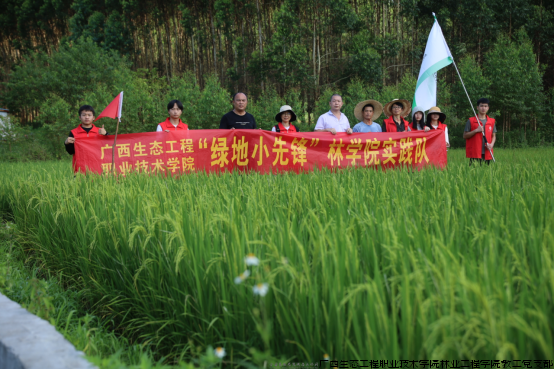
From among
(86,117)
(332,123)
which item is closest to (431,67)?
(332,123)

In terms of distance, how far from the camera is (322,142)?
20.5ft

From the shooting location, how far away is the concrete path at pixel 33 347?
51.7 inches

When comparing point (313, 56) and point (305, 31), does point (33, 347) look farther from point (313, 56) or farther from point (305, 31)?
point (305, 31)

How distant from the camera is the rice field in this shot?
1.18 m

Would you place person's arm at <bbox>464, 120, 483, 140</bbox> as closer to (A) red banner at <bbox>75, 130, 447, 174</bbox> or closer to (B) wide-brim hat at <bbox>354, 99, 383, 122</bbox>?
(A) red banner at <bbox>75, 130, 447, 174</bbox>

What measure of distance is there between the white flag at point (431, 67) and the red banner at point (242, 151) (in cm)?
74

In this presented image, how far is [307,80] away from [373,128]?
62.6ft

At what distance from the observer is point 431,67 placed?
670 cm

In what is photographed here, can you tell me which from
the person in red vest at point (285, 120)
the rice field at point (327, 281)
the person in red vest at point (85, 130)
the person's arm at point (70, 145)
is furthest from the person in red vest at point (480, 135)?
the person's arm at point (70, 145)

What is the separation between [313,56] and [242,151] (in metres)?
20.7

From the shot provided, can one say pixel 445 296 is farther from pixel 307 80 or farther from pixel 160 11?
pixel 160 11

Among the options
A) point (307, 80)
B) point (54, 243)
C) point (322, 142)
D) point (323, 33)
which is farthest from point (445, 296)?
point (323, 33)

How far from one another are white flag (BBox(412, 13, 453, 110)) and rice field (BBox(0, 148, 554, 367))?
4.10 m

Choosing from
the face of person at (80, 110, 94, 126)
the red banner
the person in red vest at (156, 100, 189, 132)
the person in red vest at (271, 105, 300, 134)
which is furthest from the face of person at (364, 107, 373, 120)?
the face of person at (80, 110, 94, 126)
